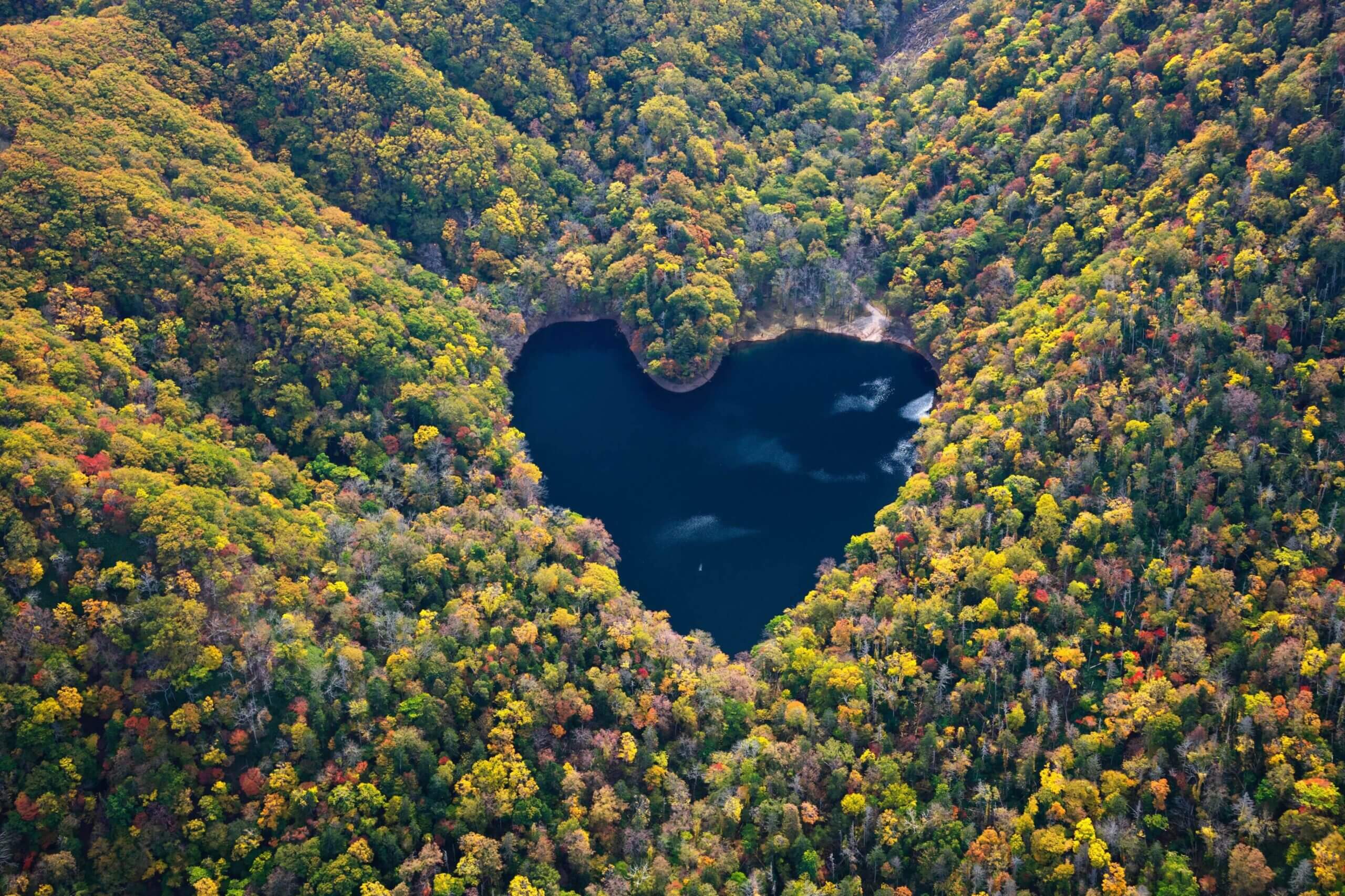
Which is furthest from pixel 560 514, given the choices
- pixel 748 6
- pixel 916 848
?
pixel 748 6

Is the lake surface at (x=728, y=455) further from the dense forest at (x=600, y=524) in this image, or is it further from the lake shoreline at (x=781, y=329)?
the dense forest at (x=600, y=524)

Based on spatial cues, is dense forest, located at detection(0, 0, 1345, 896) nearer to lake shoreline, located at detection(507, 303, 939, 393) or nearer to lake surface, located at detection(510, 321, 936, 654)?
lake shoreline, located at detection(507, 303, 939, 393)

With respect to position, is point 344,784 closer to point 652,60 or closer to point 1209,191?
point 1209,191

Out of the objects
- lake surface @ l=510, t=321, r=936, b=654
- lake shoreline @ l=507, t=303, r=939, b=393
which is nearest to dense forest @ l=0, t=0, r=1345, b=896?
lake shoreline @ l=507, t=303, r=939, b=393

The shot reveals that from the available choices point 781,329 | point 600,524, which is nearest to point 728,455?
point 600,524

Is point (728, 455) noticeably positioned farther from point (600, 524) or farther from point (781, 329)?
point (781, 329)

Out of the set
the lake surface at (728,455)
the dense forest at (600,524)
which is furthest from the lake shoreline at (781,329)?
the dense forest at (600,524)

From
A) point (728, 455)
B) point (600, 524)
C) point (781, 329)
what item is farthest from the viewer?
point (781, 329)
